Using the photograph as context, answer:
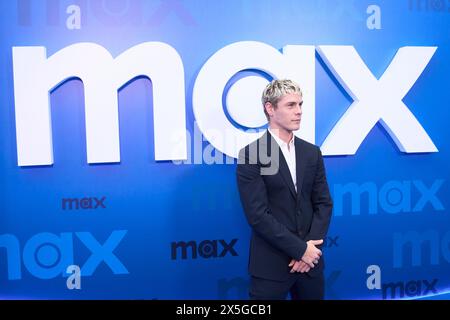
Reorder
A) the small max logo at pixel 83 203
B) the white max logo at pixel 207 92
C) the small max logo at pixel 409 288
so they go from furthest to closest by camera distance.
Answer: the small max logo at pixel 409 288
the small max logo at pixel 83 203
the white max logo at pixel 207 92

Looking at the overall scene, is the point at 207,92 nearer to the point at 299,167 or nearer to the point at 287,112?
the point at 287,112

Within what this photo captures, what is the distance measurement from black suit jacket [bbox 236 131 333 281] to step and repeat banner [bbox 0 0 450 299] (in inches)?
25.9

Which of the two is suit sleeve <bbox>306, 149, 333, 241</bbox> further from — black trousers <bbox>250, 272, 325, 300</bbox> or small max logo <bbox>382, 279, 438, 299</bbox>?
small max logo <bbox>382, 279, 438, 299</bbox>

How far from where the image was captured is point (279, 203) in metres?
1.74

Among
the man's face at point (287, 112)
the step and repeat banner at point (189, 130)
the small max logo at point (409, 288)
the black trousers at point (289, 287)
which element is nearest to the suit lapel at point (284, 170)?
the man's face at point (287, 112)

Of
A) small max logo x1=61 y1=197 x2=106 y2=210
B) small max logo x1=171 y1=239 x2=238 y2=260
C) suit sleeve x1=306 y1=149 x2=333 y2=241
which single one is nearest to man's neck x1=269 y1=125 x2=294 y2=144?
suit sleeve x1=306 y1=149 x2=333 y2=241

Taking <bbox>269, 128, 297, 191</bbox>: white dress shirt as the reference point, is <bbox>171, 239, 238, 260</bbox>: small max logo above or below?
below

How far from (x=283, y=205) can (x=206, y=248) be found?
0.93m

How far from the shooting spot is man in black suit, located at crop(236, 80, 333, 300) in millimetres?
1673

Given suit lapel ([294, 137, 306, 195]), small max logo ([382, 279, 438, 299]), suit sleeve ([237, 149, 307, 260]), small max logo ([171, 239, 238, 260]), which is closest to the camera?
suit sleeve ([237, 149, 307, 260])

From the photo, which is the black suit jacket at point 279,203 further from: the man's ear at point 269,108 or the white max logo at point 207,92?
the white max logo at point 207,92

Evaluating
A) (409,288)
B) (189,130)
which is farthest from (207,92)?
(409,288)

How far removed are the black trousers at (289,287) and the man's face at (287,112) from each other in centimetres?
68

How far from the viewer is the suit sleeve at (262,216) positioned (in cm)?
165
